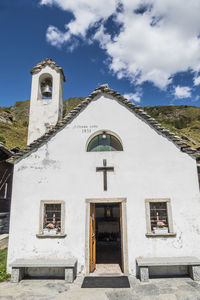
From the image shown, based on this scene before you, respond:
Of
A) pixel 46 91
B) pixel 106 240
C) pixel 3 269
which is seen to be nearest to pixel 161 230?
pixel 3 269

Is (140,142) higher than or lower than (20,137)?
lower

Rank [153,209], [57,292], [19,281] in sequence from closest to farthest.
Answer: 1. [57,292]
2. [19,281]
3. [153,209]

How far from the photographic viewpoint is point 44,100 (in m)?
9.81

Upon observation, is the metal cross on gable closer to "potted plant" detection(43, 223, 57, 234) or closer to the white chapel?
the white chapel

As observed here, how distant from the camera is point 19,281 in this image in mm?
6570

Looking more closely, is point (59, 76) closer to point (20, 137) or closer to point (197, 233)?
point (197, 233)

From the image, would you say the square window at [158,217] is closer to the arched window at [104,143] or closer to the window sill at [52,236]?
the arched window at [104,143]

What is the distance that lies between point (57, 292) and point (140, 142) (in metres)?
5.72

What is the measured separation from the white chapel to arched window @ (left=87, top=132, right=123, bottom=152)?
4cm

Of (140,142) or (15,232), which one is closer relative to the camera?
(15,232)

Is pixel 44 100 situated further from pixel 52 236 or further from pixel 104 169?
pixel 52 236

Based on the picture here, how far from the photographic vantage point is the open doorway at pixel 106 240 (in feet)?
24.7

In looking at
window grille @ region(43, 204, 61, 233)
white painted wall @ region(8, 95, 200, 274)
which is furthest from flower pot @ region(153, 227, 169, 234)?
window grille @ region(43, 204, 61, 233)

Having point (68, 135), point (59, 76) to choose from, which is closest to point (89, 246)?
point (68, 135)
